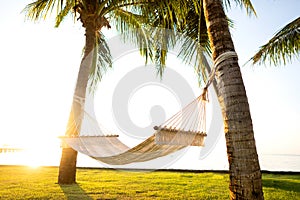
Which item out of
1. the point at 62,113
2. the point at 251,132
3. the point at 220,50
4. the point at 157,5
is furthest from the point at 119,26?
the point at 251,132

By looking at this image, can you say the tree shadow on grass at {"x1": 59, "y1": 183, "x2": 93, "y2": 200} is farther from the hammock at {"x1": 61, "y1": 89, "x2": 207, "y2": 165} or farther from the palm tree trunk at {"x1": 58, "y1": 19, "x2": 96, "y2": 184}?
the hammock at {"x1": 61, "y1": 89, "x2": 207, "y2": 165}

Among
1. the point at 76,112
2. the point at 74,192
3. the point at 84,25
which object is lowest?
the point at 74,192

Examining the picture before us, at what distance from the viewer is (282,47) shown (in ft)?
12.2

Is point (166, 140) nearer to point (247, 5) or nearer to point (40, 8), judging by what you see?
point (247, 5)

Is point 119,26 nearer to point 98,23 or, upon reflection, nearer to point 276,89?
point 98,23

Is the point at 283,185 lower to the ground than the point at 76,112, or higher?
lower

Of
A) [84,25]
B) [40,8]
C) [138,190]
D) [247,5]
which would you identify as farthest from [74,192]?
[247,5]

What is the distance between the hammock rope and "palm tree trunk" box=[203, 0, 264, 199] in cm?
8

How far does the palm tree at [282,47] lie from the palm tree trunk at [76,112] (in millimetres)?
2574

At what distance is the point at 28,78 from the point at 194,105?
16.6 feet

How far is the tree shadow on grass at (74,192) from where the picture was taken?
2.91 meters

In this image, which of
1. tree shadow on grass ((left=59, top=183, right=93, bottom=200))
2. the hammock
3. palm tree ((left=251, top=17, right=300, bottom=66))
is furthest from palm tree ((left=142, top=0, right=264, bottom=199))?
palm tree ((left=251, top=17, right=300, bottom=66))

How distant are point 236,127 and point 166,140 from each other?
64 centimetres

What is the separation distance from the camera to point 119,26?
4793 millimetres
